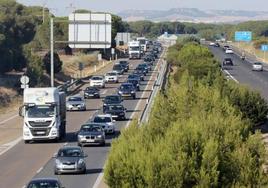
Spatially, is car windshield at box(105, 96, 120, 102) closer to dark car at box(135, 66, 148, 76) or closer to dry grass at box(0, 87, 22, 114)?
dry grass at box(0, 87, 22, 114)

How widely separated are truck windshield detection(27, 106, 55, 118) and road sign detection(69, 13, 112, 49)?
745 inches

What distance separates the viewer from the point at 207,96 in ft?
126

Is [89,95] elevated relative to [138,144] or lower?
lower

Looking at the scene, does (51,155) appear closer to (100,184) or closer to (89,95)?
(100,184)

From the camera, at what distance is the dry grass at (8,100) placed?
70831 millimetres

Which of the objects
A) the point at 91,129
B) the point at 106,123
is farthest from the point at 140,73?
the point at 91,129

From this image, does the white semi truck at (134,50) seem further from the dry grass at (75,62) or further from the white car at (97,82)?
the white car at (97,82)

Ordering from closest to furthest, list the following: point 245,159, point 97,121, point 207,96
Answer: point 245,159 → point 207,96 → point 97,121

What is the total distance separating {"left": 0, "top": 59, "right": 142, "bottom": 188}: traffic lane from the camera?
1350 inches

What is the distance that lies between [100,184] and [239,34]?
16777cm

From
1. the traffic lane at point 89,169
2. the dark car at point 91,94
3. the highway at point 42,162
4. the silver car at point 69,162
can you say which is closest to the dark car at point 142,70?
the dark car at point 91,94

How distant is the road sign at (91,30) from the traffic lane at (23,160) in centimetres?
1300

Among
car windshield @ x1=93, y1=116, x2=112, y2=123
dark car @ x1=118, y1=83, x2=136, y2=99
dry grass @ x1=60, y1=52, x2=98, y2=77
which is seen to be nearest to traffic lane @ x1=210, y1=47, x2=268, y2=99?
dark car @ x1=118, y1=83, x2=136, y2=99

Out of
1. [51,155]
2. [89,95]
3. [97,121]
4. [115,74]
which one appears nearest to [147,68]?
[115,74]
